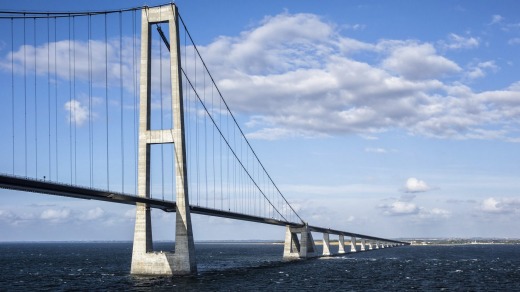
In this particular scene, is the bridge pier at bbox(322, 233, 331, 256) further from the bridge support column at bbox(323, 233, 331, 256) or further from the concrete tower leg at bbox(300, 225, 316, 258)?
the concrete tower leg at bbox(300, 225, 316, 258)

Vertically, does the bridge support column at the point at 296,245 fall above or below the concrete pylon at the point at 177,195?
below

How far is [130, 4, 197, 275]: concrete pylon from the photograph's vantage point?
6431cm

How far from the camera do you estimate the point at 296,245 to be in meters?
135

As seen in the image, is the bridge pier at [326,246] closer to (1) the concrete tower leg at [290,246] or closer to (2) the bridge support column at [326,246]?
(2) the bridge support column at [326,246]

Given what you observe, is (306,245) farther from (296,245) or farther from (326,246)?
(326,246)

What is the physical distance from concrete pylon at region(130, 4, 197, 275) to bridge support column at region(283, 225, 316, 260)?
66711 millimetres

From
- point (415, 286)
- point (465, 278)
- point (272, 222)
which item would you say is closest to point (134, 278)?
point (415, 286)

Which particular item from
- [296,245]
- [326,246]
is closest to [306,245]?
[296,245]

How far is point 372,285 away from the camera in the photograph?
207 ft

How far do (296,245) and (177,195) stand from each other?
7332 cm

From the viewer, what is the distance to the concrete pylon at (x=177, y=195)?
64312 mm

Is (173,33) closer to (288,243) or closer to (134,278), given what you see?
(134,278)

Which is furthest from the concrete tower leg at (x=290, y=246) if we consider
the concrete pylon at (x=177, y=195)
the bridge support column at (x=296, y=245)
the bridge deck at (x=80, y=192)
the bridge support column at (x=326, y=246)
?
the concrete pylon at (x=177, y=195)

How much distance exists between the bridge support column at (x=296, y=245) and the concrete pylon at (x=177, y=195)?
219 ft
